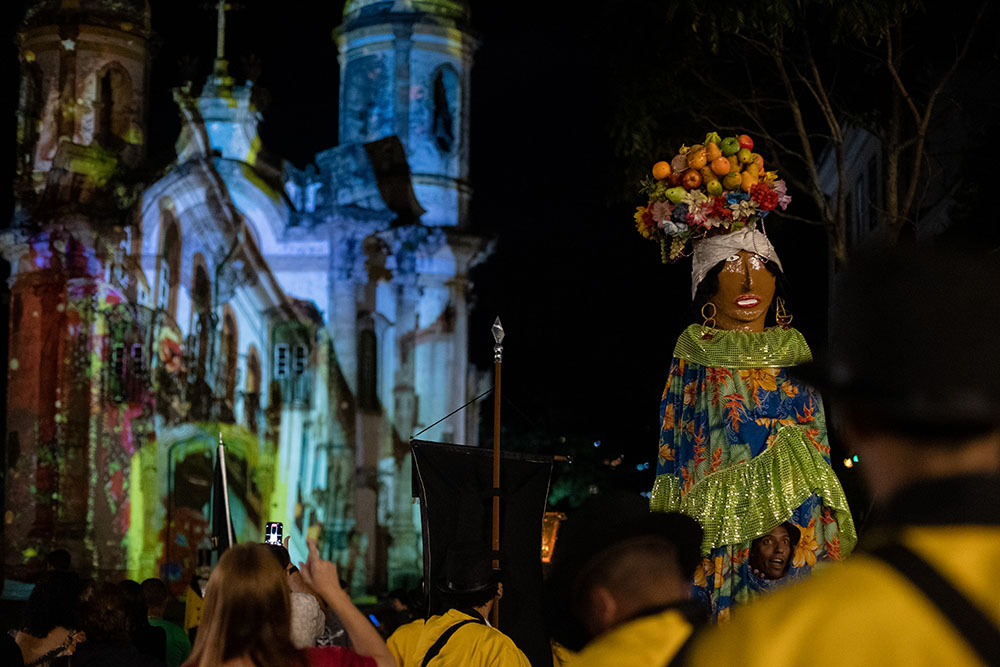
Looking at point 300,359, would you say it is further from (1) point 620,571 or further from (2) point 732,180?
(1) point 620,571

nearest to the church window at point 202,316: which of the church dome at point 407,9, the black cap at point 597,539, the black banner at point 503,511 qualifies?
the church dome at point 407,9

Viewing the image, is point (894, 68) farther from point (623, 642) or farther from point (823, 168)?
point (823, 168)

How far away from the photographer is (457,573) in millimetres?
7574

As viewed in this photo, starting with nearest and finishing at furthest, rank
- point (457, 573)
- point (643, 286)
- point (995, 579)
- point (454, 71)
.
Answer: point (995, 579) < point (457, 573) < point (454, 71) < point (643, 286)

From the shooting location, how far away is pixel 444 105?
4359 cm

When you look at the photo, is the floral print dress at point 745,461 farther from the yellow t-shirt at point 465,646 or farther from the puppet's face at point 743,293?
the yellow t-shirt at point 465,646

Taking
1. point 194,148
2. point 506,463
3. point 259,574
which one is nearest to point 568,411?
point 194,148

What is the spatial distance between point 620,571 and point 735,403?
4.41 meters

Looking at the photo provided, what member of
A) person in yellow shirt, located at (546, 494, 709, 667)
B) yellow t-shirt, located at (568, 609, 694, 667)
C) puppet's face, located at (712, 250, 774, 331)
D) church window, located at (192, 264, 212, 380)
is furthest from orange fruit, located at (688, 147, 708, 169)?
church window, located at (192, 264, 212, 380)

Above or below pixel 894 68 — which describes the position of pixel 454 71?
above

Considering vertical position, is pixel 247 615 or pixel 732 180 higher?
pixel 732 180

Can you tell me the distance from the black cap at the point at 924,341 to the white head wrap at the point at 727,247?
589 centimetres

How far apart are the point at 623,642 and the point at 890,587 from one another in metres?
1.00

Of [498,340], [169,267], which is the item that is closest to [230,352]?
[169,267]
